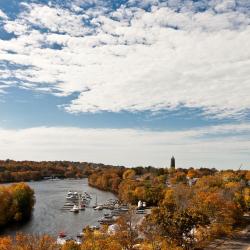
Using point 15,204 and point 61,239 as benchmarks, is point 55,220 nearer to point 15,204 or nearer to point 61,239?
point 15,204

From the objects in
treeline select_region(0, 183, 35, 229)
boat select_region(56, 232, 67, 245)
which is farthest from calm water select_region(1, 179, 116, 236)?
boat select_region(56, 232, 67, 245)

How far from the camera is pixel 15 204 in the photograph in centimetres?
8369

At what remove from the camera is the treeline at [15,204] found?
78.9 m

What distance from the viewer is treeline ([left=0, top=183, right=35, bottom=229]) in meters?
78.9

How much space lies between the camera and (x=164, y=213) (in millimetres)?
46594

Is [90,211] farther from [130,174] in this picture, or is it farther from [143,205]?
[130,174]

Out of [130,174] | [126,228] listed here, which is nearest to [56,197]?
[130,174]

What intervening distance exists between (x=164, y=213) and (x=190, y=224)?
10.2 ft

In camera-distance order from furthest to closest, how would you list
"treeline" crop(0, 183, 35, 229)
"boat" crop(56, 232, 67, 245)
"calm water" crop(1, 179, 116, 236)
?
"treeline" crop(0, 183, 35, 229) → "calm water" crop(1, 179, 116, 236) → "boat" crop(56, 232, 67, 245)

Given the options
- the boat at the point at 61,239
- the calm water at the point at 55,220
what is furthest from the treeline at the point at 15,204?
the boat at the point at 61,239

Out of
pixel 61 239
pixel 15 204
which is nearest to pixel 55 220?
pixel 15 204

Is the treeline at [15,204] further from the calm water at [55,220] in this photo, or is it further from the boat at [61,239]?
the boat at [61,239]

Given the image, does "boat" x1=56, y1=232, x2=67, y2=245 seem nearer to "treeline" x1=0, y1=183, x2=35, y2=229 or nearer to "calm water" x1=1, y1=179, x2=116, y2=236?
"calm water" x1=1, y1=179, x2=116, y2=236

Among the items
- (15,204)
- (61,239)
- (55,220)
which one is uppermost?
(15,204)
